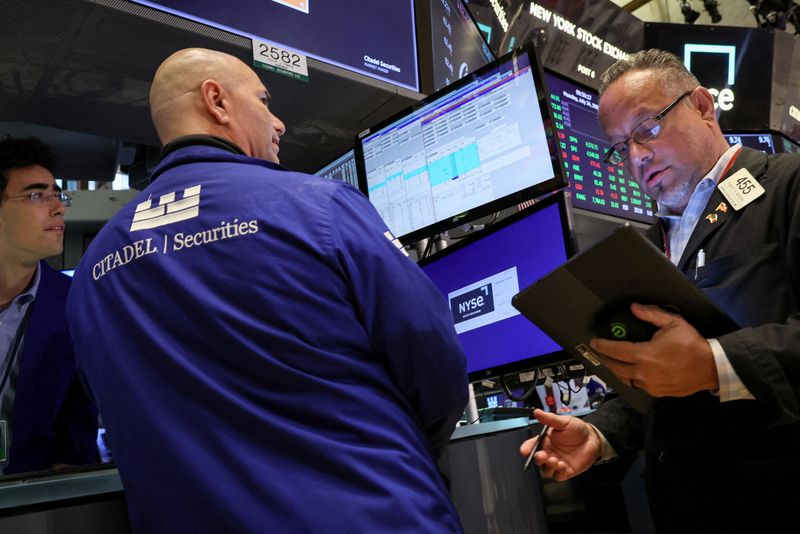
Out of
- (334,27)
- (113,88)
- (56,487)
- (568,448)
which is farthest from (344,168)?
(56,487)

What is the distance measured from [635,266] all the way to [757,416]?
0.45 m

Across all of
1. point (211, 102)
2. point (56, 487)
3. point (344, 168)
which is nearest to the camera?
point (56, 487)

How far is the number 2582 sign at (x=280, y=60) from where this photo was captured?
6.64 feet

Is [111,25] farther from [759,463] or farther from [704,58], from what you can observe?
[704,58]

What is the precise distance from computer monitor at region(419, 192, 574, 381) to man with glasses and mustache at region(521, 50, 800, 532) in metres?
0.27

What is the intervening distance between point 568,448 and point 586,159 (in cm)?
166

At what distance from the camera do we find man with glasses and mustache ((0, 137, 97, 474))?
174cm

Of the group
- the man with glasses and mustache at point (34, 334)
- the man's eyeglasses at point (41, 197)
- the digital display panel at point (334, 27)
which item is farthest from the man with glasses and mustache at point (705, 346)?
the man's eyeglasses at point (41, 197)

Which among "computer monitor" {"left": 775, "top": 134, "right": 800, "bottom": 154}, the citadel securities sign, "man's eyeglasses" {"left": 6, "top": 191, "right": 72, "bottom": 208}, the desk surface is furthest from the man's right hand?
"computer monitor" {"left": 775, "top": 134, "right": 800, "bottom": 154}

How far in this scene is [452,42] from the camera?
2760mm

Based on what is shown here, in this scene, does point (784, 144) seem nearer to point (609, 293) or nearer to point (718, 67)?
point (718, 67)

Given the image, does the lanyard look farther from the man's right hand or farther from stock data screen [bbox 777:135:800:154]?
stock data screen [bbox 777:135:800:154]

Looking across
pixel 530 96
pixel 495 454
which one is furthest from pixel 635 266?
pixel 530 96

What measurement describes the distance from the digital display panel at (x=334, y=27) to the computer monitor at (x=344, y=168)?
0.33m
